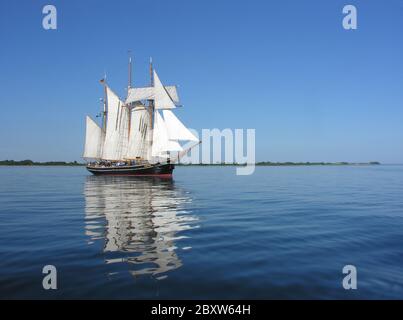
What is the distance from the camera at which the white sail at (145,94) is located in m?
83.6

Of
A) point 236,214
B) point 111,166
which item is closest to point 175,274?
point 236,214

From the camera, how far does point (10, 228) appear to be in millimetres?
16391

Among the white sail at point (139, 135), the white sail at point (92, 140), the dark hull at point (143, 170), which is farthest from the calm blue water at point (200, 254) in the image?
the white sail at point (92, 140)

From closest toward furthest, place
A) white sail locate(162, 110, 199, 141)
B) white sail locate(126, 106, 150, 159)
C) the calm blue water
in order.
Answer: the calm blue water → white sail locate(162, 110, 199, 141) → white sail locate(126, 106, 150, 159)

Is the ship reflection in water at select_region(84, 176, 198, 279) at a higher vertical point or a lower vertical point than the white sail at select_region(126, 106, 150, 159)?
lower

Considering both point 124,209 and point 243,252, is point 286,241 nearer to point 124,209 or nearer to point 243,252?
point 243,252

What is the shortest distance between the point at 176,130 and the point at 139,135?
16.0 m

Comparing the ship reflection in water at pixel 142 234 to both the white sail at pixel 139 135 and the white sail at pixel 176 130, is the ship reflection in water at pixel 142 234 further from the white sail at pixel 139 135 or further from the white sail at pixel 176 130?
the white sail at pixel 139 135

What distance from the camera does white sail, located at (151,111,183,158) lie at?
74.6 metres

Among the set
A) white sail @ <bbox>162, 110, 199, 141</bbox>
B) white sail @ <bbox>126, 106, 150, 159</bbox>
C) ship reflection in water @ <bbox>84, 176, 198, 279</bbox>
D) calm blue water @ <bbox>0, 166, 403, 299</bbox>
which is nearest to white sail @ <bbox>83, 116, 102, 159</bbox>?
white sail @ <bbox>126, 106, 150, 159</bbox>

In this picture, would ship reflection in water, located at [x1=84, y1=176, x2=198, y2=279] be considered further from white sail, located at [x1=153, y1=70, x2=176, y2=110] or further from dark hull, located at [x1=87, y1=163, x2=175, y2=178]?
white sail, located at [x1=153, y1=70, x2=176, y2=110]

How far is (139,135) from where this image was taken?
8506cm

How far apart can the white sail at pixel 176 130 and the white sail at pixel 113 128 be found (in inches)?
710
